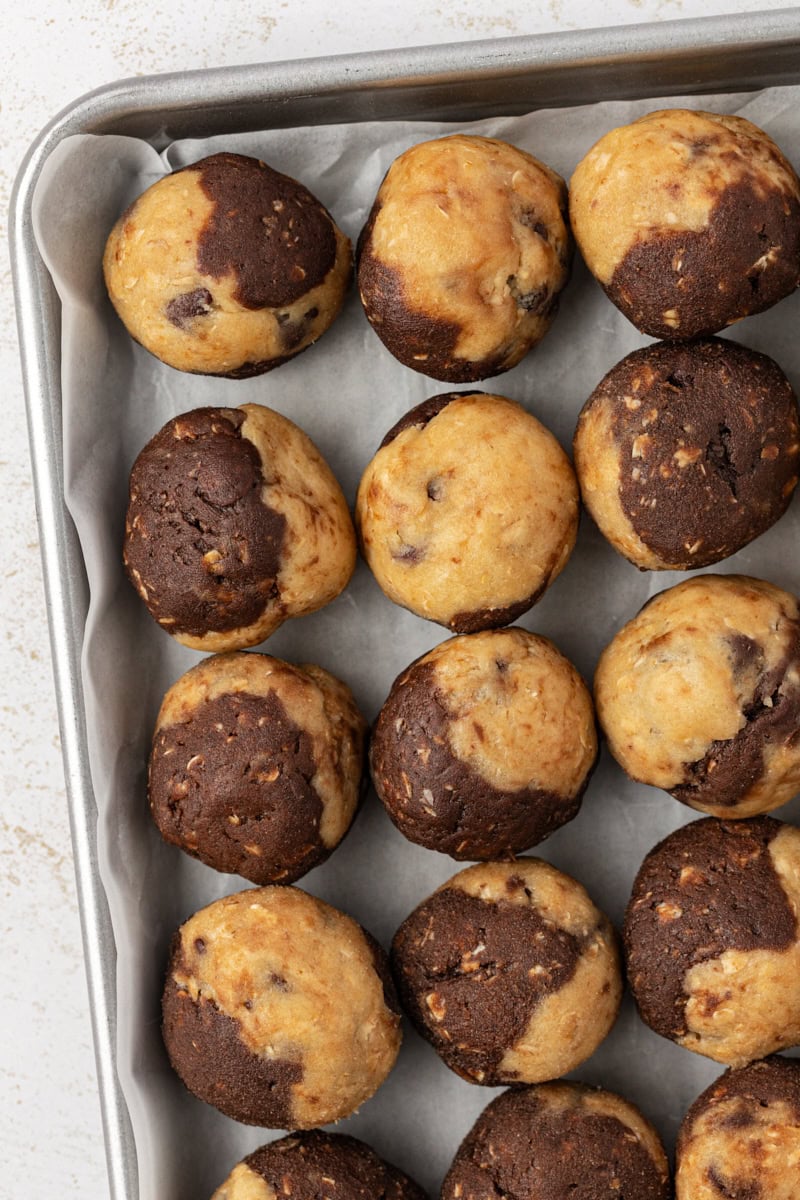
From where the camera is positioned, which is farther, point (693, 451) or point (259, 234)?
point (259, 234)

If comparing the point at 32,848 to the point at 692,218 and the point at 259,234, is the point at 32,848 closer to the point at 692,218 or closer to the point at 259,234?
the point at 259,234

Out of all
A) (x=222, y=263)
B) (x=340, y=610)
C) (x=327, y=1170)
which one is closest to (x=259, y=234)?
(x=222, y=263)

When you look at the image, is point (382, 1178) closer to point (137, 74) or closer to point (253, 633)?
point (253, 633)

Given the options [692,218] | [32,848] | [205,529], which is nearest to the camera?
[692,218]

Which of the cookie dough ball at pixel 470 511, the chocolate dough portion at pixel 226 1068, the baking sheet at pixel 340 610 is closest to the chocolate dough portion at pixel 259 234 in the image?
the baking sheet at pixel 340 610

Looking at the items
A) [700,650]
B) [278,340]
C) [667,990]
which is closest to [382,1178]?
[667,990]

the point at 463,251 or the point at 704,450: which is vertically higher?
the point at 463,251

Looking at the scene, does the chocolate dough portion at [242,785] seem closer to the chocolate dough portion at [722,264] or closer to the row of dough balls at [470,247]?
the row of dough balls at [470,247]
